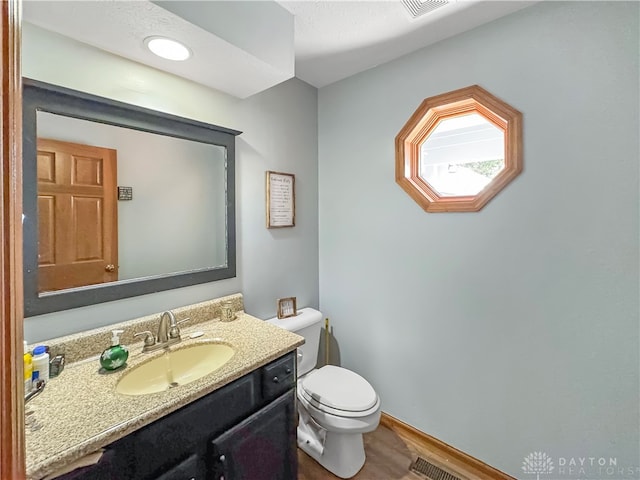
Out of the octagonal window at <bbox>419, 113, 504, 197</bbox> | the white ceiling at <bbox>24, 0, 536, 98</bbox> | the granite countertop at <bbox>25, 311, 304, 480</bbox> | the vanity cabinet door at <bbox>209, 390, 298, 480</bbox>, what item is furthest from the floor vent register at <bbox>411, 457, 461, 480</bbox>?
the white ceiling at <bbox>24, 0, 536, 98</bbox>

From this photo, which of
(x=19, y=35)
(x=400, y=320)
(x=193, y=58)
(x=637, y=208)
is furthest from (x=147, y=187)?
(x=637, y=208)

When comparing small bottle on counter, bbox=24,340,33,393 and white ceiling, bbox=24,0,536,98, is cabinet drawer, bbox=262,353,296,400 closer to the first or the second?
small bottle on counter, bbox=24,340,33,393

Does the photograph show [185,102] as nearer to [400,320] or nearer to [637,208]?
[400,320]

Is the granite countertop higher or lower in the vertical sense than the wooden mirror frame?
lower


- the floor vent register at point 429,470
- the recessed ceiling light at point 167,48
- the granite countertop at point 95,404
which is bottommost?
the floor vent register at point 429,470

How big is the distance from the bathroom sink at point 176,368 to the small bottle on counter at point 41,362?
23 cm

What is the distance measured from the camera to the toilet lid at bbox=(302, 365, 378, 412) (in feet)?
4.77

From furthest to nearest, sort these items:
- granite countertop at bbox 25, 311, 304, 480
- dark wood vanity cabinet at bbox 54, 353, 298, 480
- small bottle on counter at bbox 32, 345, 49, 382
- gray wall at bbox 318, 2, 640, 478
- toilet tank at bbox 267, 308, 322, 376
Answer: toilet tank at bbox 267, 308, 322, 376
gray wall at bbox 318, 2, 640, 478
small bottle on counter at bbox 32, 345, 49, 382
dark wood vanity cabinet at bbox 54, 353, 298, 480
granite countertop at bbox 25, 311, 304, 480

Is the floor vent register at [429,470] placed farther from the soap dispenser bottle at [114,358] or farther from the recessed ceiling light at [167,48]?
the recessed ceiling light at [167,48]

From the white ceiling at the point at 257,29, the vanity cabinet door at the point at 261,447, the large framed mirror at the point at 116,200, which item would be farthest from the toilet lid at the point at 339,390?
Result: the white ceiling at the point at 257,29

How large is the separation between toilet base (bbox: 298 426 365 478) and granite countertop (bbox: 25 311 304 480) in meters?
0.72

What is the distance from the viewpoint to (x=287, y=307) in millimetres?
1891

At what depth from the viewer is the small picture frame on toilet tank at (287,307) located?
6.06 feet

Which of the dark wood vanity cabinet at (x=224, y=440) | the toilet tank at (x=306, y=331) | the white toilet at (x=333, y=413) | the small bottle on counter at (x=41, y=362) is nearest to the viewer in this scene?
the dark wood vanity cabinet at (x=224, y=440)
